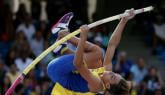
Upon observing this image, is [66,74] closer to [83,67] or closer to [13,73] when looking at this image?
[83,67]

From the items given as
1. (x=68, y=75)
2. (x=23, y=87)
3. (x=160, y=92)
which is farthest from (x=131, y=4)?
(x=68, y=75)

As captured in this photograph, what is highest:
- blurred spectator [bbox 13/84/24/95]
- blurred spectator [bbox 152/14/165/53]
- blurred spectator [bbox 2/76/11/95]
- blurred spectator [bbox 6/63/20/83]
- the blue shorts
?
the blue shorts

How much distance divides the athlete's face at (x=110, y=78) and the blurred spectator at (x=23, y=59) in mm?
6145

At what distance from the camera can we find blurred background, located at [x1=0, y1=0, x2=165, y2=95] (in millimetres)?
12875

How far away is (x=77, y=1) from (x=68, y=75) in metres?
8.36

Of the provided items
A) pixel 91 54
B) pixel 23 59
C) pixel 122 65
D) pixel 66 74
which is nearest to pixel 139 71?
pixel 122 65

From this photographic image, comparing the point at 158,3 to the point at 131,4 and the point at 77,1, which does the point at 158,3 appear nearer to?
the point at 77,1

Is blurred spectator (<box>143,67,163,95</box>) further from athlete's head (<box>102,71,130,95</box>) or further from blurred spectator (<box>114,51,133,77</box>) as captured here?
athlete's head (<box>102,71,130,95</box>)

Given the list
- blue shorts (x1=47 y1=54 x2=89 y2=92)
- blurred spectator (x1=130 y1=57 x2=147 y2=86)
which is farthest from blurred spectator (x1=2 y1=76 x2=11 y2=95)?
blue shorts (x1=47 y1=54 x2=89 y2=92)

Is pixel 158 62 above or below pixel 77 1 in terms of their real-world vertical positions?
below

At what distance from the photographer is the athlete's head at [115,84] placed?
613 cm

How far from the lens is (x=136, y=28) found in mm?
16062

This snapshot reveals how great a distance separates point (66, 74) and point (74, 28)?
6.11 m

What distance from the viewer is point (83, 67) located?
6734 mm
